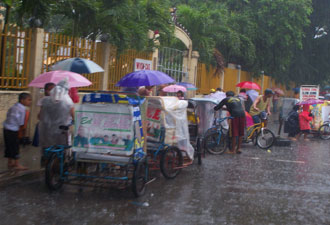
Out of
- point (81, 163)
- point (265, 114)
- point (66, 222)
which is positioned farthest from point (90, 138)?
point (265, 114)

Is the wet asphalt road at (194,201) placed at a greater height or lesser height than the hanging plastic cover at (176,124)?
lesser

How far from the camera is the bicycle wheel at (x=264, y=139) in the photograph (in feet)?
39.0

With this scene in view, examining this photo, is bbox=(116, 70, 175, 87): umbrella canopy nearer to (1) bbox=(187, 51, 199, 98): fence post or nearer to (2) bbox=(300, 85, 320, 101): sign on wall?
(1) bbox=(187, 51, 199, 98): fence post

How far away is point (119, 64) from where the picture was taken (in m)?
13.5

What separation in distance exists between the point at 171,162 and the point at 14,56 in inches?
180

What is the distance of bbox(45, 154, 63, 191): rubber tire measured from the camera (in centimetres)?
621

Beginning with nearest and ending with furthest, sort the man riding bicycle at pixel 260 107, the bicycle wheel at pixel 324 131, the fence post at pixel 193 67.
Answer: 1. the man riding bicycle at pixel 260 107
2. the bicycle wheel at pixel 324 131
3. the fence post at pixel 193 67

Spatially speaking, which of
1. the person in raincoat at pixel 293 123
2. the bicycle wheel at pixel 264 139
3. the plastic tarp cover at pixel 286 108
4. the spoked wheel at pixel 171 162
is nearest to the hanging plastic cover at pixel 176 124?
the spoked wheel at pixel 171 162

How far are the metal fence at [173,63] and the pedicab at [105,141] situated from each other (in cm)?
1028

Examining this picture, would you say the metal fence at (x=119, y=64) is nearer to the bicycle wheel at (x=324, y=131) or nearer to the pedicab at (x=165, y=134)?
the pedicab at (x=165, y=134)

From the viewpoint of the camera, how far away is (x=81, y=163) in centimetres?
666

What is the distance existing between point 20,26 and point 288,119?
386 inches

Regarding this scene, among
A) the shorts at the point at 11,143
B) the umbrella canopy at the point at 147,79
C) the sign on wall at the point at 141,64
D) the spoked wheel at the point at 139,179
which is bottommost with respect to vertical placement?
the spoked wheel at the point at 139,179

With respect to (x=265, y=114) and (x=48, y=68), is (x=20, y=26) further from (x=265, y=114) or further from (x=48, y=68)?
(x=265, y=114)
